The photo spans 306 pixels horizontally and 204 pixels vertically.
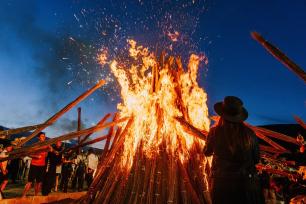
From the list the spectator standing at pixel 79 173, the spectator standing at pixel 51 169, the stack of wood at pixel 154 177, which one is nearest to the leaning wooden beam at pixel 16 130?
the stack of wood at pixel 154 177

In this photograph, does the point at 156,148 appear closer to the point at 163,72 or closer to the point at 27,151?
the point at 163,72

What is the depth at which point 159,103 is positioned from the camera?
7504mm

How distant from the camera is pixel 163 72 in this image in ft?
25.8

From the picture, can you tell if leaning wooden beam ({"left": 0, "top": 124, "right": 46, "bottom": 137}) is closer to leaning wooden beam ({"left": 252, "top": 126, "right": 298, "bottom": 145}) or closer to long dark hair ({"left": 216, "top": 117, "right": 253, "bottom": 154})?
long dark hair ({"left": 216, "top": 117, "right": 253, "bottom": 154})

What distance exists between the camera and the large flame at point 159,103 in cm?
702

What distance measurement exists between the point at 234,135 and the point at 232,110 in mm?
352

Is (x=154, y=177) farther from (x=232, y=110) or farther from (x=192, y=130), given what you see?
(x=232, y=110)

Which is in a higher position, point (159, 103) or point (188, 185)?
point (159, 103)

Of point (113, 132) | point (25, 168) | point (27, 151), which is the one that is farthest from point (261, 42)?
point (25, 168)

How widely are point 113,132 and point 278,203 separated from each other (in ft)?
22.4

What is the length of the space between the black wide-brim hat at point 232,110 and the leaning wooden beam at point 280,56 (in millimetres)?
889

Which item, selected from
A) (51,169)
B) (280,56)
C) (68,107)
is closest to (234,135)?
(280,56)

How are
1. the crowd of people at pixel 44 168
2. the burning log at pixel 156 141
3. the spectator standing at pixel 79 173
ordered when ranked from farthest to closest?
the spectator standing at pixel 79 173, the crowd of people at pixel 44 168, the burning log at pixel 156 141

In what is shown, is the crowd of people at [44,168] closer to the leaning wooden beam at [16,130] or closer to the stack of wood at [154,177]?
the leaning wooden beam at [16,130]
